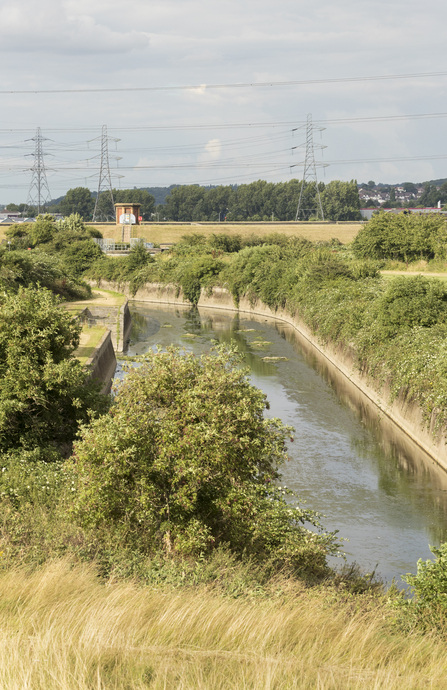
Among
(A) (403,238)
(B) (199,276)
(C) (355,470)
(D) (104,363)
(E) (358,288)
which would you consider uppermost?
(A) (403,238)

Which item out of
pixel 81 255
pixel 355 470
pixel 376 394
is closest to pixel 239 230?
pixel 81 255

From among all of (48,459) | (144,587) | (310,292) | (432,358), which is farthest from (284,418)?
(310,292)

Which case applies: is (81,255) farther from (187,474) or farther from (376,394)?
(187,474)

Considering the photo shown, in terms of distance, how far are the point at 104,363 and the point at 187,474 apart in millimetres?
22947

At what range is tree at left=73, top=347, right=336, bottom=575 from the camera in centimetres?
1184

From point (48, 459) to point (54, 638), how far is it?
10.4 metres

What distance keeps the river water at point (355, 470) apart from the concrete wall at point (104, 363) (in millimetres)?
8298

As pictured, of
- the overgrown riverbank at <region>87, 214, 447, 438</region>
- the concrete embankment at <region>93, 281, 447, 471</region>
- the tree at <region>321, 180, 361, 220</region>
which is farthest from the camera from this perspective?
the tree at <region>321, 180, 361, 220</region>

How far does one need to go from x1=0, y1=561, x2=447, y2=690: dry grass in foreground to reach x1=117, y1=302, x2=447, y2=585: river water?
741 centimetres

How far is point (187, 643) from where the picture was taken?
776 centimetres

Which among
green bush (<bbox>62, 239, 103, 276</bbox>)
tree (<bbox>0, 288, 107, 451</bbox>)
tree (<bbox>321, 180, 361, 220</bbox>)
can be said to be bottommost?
tree (<bbox>0, 288, 107, 451</bbox>)

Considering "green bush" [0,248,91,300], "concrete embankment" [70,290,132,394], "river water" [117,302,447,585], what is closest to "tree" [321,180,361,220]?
"concrete embankment" [70,290,132,394]

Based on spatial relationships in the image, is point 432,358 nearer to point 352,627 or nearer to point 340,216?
point 352,627

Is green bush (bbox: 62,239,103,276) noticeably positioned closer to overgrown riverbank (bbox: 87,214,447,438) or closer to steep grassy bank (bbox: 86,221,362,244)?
overgrown riverbank (bbox: 87,214,447,438)
